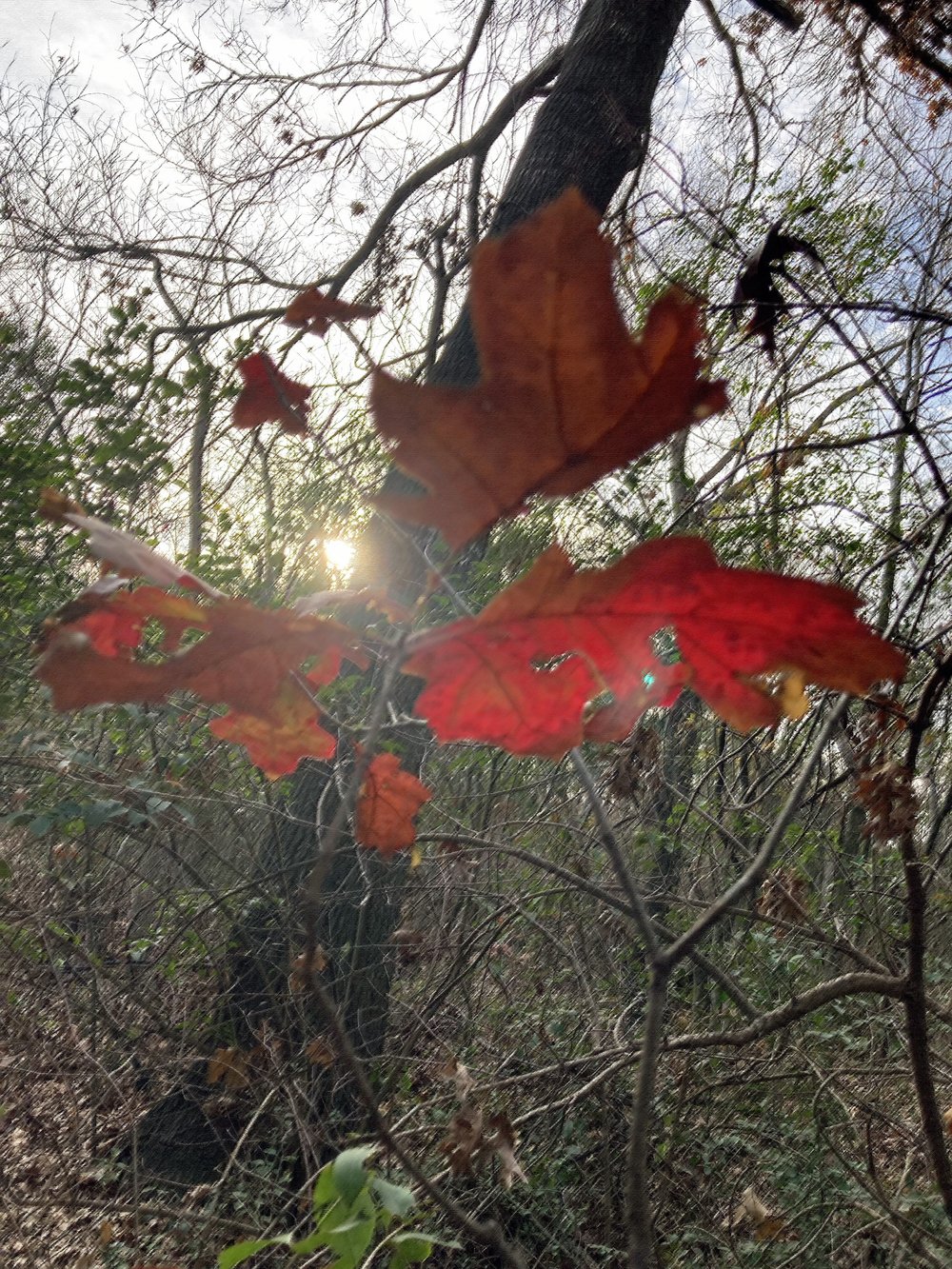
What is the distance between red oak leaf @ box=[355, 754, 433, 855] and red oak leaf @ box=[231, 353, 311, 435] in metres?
0.31

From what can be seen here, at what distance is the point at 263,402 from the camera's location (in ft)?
2.35

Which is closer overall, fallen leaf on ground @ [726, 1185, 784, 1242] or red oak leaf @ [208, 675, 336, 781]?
red oak leaf @ [208, 675, 336, 781]

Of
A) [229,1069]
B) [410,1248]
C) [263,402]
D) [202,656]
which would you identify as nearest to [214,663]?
[202,656]

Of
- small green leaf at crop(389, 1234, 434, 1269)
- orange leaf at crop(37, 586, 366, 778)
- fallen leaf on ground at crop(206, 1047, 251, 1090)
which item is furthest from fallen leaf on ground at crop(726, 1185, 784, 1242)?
orange leaf at crop(37, 586, 366, 778)

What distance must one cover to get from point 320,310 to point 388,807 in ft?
1.44

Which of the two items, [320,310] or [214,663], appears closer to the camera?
[214,663]

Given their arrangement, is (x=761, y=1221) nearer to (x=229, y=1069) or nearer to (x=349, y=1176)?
(x=229, y=1069)

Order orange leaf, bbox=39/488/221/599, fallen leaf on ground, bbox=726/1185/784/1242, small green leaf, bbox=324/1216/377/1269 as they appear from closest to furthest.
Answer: orange leaf, bbox=39/488/221/599
small green leaf, bbox=324/1216/377/1269
fallen leaf on ground, bbox=726/1185/784/1242

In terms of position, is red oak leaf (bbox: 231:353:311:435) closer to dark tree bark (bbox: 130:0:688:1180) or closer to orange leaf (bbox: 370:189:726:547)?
orange leaf (bbox: 370:189:726:547)

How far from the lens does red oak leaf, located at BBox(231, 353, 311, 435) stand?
70 centimetres


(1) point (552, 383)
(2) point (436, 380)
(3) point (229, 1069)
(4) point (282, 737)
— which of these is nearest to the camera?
(1) point (552, 383)

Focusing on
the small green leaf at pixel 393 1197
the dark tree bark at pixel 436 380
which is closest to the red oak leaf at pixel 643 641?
the small green leaf at pixel 393 1197

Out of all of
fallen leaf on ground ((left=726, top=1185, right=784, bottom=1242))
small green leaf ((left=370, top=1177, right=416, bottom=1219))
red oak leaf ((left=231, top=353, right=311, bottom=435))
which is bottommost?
fallen leaf on ground ((left=726, top=1185, right=784, bottom=1242))

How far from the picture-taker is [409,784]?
32.9 inches
